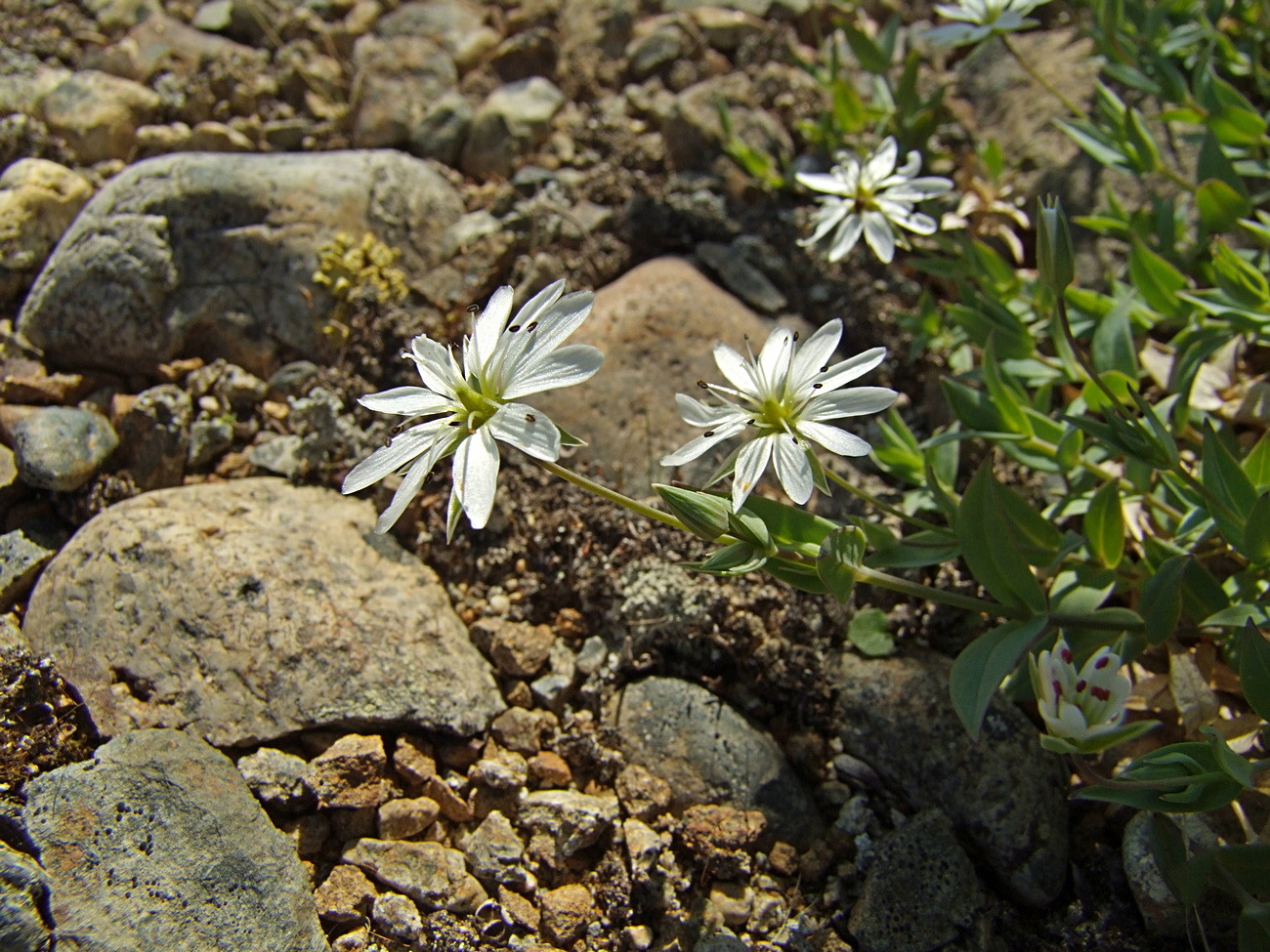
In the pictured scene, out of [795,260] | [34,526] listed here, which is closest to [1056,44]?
[795,260]

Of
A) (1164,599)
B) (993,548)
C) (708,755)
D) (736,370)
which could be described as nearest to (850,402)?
(736,370)

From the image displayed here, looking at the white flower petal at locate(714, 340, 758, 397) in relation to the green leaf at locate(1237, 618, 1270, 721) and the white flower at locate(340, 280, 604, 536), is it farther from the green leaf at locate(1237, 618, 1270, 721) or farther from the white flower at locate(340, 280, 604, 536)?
the green leaf at locate(1237, 618, 1270, 721)

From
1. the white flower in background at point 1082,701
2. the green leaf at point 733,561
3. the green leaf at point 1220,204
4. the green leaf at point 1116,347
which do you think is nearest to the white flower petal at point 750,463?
the green leaf at point 733,561

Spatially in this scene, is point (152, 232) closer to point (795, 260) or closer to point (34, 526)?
point (34, 526)

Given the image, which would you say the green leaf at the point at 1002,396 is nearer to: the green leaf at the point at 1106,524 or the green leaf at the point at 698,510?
the green leaf at the point at 1106,524

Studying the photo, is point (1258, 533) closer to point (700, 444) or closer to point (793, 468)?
point (793, 468)
